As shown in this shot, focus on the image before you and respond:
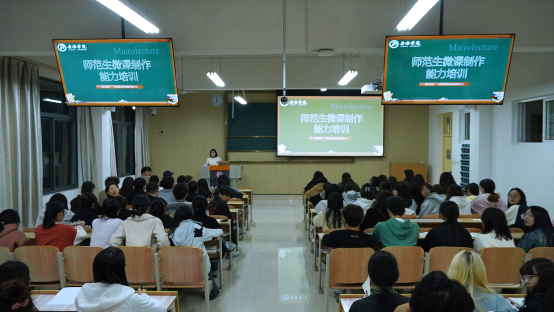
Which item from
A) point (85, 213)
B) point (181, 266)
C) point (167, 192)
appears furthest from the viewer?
point (167, 192)

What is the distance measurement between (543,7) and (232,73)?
5.96 meters

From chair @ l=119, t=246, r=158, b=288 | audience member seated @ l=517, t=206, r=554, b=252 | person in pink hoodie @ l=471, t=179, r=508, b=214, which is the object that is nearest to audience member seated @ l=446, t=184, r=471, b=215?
person in pink hoodie @ l=471, t=179, r=508, b=214

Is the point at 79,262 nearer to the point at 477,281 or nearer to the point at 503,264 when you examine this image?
the point at 477,281

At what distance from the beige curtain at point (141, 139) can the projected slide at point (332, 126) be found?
394cm

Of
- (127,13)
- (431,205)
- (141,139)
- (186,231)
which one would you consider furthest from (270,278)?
(141,139)

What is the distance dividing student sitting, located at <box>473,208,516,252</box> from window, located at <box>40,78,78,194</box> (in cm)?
737

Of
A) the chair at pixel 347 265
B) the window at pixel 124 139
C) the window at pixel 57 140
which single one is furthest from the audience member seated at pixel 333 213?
the window at pixel 124 139

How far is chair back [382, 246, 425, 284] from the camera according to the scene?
11.1 ft

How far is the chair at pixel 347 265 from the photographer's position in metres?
3.42

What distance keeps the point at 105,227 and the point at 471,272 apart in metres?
3.21

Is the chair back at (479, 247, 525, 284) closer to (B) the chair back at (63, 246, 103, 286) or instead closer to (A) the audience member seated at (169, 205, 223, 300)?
(A) the audience member seated at (169, 205, 223, 300)

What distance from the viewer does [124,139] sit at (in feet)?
35.9

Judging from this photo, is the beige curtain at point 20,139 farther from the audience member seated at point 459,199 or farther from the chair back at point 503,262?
the audience member seated at point 459,199

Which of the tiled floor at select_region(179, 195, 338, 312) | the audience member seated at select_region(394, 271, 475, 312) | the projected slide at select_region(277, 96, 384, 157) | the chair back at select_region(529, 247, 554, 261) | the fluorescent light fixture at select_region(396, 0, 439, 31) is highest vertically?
the fluorescent light fixture at select_region(396, 0, 439, 31)
